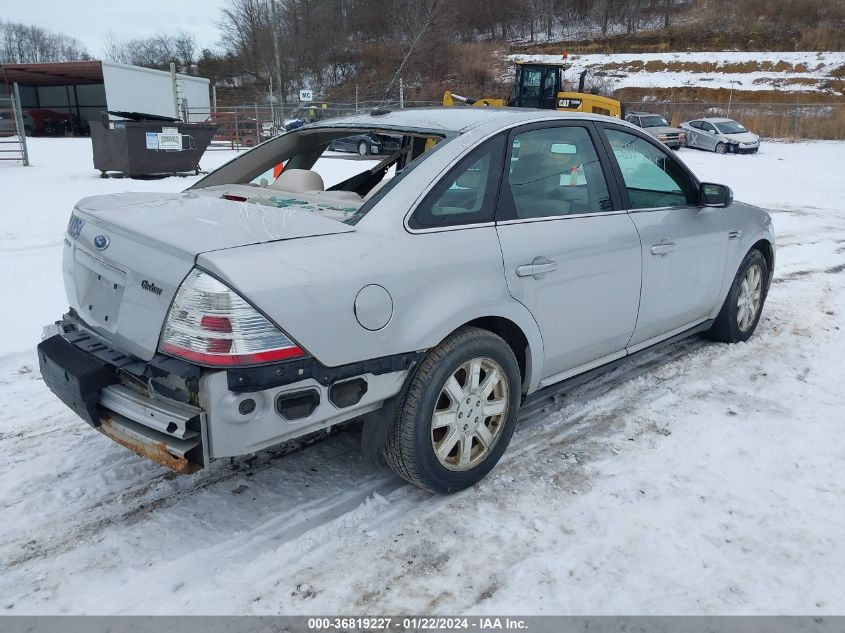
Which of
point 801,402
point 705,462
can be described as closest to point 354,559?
point 705,462

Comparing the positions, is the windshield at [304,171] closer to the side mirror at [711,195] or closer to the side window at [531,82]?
the side mirror at [711,195]

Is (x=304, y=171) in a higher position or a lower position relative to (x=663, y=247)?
higher

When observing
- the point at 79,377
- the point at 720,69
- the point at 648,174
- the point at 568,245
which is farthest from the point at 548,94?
the point at 720,69

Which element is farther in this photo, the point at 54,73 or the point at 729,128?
the point at 54,73

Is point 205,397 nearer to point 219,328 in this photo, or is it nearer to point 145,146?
point 219,328

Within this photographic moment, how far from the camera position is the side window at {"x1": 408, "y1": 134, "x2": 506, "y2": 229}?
283 centimetres

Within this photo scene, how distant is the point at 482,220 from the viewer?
3.00 meters

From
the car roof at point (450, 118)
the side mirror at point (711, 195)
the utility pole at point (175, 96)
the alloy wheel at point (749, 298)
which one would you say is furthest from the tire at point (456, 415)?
the utility pole at point (175, 96)

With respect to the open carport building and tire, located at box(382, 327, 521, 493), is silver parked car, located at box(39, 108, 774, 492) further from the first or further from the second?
the open carport building

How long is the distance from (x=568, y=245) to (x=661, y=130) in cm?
2636

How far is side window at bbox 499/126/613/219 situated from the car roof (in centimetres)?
10

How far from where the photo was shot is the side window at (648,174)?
12.6ft

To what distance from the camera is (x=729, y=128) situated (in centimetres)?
2623

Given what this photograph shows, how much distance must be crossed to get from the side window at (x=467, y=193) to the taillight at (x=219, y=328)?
792 mm
